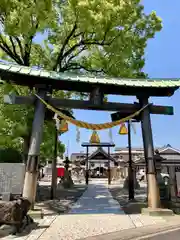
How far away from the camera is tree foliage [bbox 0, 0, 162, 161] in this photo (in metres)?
11.2

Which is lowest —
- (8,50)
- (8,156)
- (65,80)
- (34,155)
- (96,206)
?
(96,206)

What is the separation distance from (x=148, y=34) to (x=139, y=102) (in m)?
6.17

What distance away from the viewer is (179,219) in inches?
319

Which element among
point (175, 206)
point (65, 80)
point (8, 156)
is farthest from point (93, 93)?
point (175, 206)

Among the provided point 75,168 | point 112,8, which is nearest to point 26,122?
point 112,8

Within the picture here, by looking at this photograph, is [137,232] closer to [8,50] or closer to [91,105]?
[91,105]

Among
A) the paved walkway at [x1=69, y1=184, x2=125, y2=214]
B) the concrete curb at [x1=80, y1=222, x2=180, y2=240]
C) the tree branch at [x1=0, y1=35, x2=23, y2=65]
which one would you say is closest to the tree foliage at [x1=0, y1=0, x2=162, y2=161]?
the tree branch at [x1=0, y1=35, x2=23, y2=65]

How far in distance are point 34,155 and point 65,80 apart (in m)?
3.30

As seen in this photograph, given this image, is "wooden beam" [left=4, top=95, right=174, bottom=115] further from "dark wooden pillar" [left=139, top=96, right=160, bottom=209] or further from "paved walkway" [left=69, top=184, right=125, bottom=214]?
"paved walkway" [left=69, top=184, right=125, bottom=214]

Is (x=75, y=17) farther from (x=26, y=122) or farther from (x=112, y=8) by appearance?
(x=26, y=122)

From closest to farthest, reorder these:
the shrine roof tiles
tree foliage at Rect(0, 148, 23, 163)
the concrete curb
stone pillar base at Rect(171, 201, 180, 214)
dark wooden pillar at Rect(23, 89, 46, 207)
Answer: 1. the concrete curb
2. dark wooden pillar at Rect(23, 89, 46, 207)
3. the shrine roof tiles
4. stone pillar base at Rect(171, 201, 180, 214)
5. tree foliage at Rect(0, 148, 23, 163)

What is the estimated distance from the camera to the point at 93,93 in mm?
9812

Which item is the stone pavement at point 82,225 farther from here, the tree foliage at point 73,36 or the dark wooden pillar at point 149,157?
the tree foliage at point 73,36

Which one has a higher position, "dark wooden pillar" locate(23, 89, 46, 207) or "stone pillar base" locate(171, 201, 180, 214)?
"dark wooden pillar" locate(23, 89, 46, 207)
